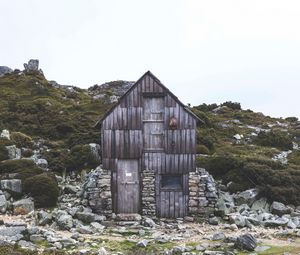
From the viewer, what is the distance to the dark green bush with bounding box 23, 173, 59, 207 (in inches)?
1018

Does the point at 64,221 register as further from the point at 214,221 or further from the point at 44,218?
the point at 214,221

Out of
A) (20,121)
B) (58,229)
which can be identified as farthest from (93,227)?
(20,121)

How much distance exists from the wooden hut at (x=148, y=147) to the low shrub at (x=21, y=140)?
13075 millimetres

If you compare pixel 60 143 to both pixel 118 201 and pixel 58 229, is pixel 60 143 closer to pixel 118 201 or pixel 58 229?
pixel 118 201

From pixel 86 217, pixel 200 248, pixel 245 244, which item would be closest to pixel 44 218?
pixel 86 217

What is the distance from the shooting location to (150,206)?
25484 mm

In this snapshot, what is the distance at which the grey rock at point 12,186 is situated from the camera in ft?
86.8

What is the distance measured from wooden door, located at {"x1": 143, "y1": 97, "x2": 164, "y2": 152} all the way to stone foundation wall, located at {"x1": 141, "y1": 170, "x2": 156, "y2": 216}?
1.29 m

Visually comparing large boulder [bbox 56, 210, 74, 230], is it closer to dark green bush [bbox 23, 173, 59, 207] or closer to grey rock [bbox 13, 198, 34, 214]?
grey rock [bbox 13, 198, 34, 214]

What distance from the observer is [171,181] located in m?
26.0

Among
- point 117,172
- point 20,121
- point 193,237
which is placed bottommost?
point 193,237

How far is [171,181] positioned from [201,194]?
1.63 m

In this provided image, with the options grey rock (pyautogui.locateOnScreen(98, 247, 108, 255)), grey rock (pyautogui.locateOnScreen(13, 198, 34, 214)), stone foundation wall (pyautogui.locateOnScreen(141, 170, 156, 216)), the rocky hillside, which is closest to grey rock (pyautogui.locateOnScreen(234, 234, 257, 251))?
the rocky hillside

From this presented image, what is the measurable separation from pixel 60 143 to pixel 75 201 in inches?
519
